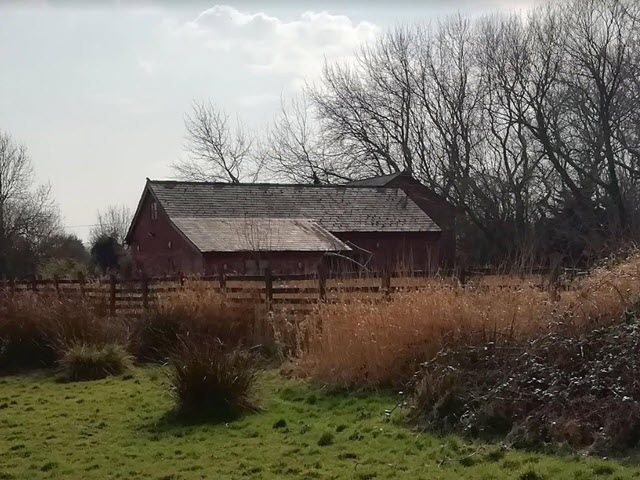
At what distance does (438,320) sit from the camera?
31.0 ft

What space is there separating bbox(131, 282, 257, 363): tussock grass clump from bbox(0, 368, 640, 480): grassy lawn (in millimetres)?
3489

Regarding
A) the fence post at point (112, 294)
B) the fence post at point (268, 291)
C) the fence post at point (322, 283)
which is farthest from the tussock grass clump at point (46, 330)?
the fence post at point (322, 283)

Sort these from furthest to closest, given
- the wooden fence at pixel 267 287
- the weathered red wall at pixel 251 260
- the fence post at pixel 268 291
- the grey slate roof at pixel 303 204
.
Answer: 1. the grey slate roof at pixel 303 204
2. the weathered red wall at pixel 251 260
3. the fence post at pixel 268 291
4. the wooden fence at pixel 267 287

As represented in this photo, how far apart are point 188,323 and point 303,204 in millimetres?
23152

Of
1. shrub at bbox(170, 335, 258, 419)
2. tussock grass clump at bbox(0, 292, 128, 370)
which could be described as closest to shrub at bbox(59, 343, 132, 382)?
tussock grass clump at bbox(0, 292, 128, 370)

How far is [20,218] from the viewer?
44.7 m

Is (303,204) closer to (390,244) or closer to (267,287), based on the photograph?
(390,244)

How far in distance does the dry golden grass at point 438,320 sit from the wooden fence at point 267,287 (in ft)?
2.90

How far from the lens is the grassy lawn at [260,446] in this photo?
20.0 feet

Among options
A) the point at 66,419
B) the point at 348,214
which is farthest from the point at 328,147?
the point at 66,419

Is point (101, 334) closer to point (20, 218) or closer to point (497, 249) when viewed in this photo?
point (497, 249)

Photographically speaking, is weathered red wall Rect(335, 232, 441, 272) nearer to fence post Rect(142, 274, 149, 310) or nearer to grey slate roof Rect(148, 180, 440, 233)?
grey slate roof Rect(148, 180, 440, 233)

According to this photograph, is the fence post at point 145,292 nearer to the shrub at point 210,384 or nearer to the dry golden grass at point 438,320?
the dry golden grass at point 438,320

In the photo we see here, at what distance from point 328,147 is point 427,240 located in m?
13.6
